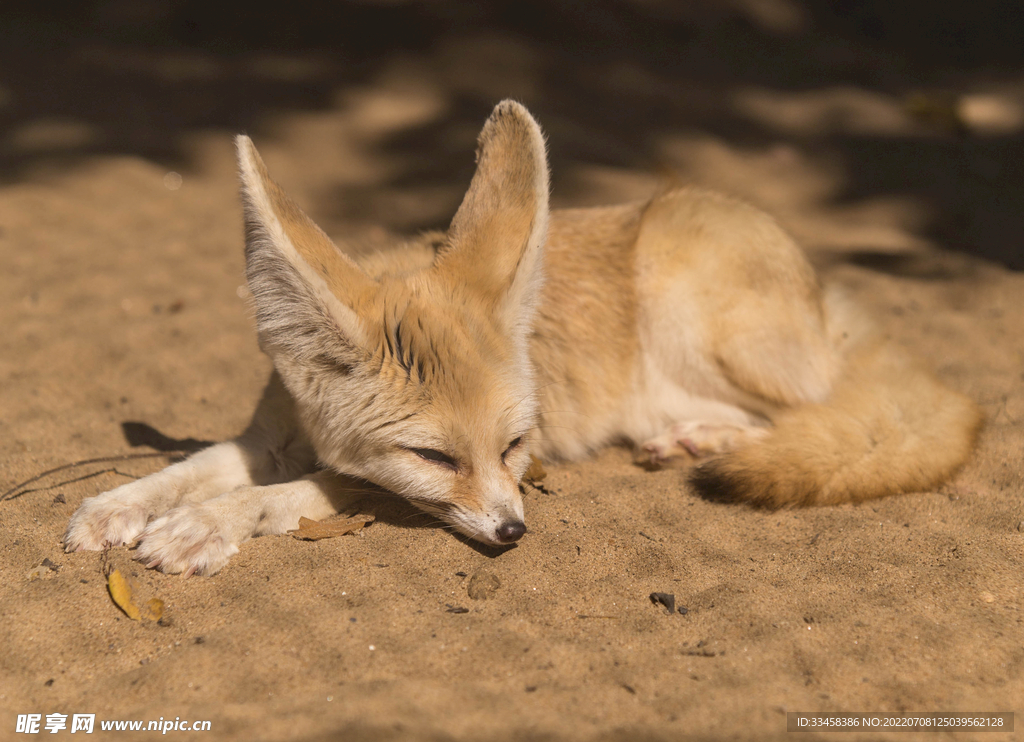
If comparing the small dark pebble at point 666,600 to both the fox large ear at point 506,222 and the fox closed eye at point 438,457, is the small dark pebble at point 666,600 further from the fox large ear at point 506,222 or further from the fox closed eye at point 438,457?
the fox large ear at point 506,222

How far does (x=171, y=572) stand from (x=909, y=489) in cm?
273

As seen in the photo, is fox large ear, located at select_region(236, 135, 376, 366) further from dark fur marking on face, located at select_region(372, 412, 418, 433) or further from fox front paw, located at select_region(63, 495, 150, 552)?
fox front paw, located at select_region(63, 495, 150, 552)

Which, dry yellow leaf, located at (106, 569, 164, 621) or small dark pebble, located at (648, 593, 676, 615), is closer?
dry yellow leaf, located at (106, 569, 164, 621)

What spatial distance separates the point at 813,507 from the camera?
296cm

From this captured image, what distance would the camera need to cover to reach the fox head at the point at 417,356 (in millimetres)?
2357

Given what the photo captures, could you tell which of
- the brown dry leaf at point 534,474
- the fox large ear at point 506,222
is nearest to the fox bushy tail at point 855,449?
the brown dry leaf at point 534,474

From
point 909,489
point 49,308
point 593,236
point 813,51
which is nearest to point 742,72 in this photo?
point 813,51

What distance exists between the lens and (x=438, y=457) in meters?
2.51

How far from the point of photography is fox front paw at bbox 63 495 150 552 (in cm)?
250

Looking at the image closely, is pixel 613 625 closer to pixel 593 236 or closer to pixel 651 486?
pixel 651 486

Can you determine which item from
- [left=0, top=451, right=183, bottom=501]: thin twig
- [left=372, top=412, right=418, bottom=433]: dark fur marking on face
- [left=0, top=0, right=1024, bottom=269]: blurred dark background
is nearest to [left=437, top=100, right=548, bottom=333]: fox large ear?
[left=372, top=412, right=418, bottom=433]: dark fur marking on face

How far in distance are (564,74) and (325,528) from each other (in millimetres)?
6721

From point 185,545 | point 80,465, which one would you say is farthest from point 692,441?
point 80,465

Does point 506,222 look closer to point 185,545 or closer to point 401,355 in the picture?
point 401,355
